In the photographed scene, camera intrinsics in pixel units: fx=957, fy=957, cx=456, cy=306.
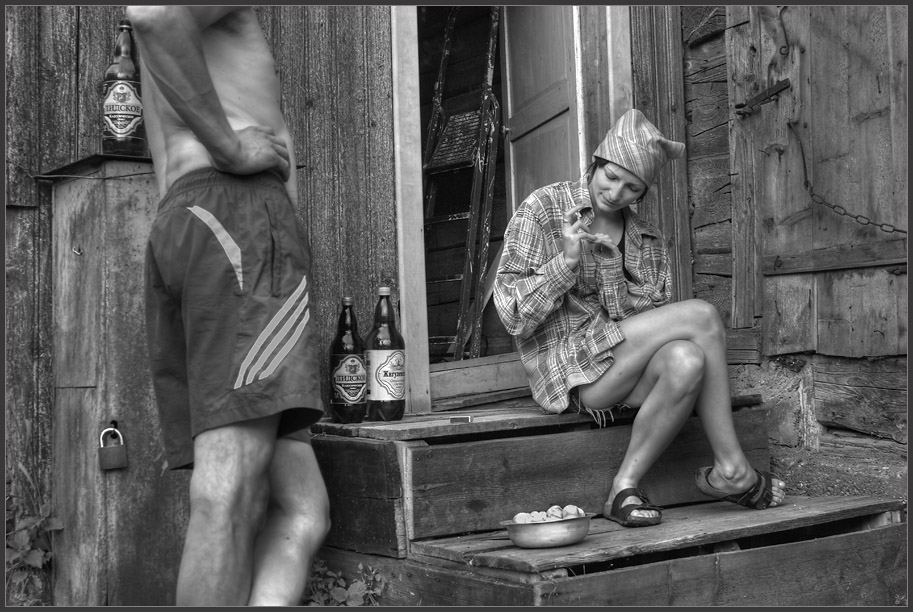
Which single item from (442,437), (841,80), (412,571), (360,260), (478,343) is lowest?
(412,571)

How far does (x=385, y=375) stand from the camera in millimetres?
3768

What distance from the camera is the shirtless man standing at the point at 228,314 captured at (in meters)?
2.21

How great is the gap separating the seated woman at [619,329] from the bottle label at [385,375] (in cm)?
46

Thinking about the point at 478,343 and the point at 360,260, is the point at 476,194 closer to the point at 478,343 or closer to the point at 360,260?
the point at 478,343

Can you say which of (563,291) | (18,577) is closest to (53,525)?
(18,577)

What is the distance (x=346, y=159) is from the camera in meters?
4.09

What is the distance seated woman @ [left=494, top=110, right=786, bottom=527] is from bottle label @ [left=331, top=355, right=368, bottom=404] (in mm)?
596

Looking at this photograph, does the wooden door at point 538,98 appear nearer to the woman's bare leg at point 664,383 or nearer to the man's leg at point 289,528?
the woman's bare leg at point 664,383

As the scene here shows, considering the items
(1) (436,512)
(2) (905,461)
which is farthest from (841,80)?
(1) (436,512)

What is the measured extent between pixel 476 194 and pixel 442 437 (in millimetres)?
2524

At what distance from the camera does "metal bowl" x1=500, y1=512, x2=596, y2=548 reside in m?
2.99

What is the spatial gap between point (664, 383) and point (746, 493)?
597 millimetres

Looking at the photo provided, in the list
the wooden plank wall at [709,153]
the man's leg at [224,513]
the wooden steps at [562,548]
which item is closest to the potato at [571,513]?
the wooden steps at [562,548]

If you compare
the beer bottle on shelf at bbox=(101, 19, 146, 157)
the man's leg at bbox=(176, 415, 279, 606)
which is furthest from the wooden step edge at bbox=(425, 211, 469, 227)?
the man's leg at bbox=(176, 415, 279, 606)
